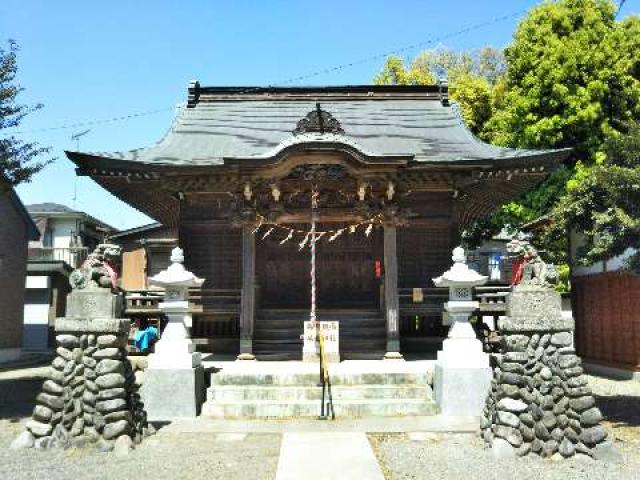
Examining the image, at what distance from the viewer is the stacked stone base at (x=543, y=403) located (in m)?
6.88

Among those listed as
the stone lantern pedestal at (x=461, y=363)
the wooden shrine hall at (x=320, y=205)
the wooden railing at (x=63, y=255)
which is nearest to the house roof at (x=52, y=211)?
the wooden railing at (x=63, y=255)

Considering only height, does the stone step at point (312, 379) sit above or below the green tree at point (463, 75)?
below

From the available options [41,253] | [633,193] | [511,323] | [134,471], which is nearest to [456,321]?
[511,323]

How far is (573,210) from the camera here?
8742 mm

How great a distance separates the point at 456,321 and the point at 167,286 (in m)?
5.20

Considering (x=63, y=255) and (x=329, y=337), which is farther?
(x=63, y=255)

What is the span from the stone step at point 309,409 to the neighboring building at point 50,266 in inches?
692

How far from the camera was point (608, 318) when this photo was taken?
1502 cm

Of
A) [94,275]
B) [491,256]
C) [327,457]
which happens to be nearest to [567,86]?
[327,457]

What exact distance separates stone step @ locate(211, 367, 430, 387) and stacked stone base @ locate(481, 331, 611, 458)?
2.65 m

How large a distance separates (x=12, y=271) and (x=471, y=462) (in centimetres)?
2046

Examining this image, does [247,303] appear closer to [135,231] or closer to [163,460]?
[163,460]

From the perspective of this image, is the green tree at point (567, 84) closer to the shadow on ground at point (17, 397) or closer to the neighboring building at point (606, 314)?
the neighboring building at point (606, 314)

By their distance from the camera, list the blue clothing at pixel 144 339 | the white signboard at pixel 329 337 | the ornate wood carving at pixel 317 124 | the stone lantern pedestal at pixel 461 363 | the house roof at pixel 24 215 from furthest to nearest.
→ the house roof at pixel 24 215, the blue clothing at pixel 144 339, the ornate wood carving at pixel 317 124, the white signboard at pixel 329 337, the stone lantern pedestal at pixel 461 363
